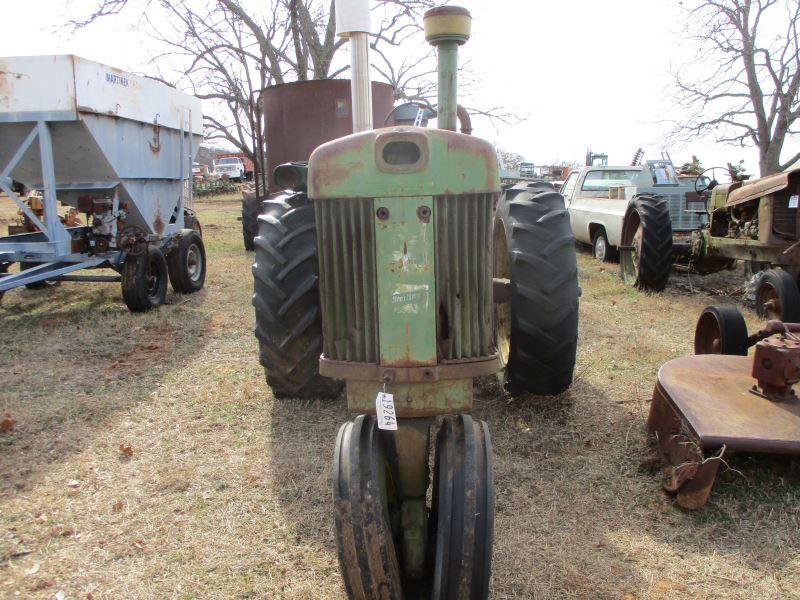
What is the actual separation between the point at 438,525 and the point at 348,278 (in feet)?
2.78

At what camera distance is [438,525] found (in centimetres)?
199

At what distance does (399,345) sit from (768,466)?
2143mm

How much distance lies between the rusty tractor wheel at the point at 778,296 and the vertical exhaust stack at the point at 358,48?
14.0 feet

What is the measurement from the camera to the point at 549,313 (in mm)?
3371

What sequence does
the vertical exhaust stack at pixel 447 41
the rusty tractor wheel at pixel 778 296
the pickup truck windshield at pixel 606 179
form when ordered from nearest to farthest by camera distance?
the vertical exhaust stack at pixel 447 41 < the rusty tractor wheel at pixel 778 296 < the pickup truck windshield at pixel 606 179

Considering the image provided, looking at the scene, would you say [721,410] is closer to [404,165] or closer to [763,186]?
[404,165]

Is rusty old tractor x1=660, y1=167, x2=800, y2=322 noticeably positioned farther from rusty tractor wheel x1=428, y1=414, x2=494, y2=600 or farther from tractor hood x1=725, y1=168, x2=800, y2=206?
rusty tractor wheel x1=428, y1=414, x2=494, y2=600

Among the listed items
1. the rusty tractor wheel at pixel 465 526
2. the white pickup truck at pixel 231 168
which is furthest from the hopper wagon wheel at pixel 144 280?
the white pickup truck at pixel 231 168

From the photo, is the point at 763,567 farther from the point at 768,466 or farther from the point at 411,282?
the point at 411,282

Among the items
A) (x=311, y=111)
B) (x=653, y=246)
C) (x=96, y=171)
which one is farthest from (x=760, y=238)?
(x=96, y=171)

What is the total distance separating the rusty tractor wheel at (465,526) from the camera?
6.27ft

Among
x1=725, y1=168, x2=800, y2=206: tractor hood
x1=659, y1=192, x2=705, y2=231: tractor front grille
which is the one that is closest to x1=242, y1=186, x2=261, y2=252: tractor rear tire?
x1=659, y1=192, x2=705, y2=231: tractor front grille

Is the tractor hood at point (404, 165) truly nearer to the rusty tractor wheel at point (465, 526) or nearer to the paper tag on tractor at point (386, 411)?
the paper tag on tractor at point (386, 411)

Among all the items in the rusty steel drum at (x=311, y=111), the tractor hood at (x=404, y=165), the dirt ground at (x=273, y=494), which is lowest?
the dirt ground at (x=273, y=494)
